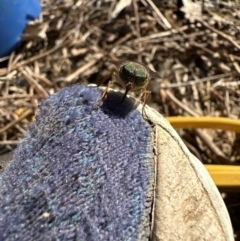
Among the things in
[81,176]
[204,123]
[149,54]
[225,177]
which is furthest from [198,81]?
[81,176]

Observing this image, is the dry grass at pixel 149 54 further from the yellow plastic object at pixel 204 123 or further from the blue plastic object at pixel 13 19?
the yellow plastic object at pixel 204 123

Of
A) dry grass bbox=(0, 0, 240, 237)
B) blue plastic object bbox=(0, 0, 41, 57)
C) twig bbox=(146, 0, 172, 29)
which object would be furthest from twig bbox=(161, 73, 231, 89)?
blue plastic object bbox=(0, 0, 41, 57)

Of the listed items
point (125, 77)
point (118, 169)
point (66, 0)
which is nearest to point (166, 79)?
point (66, 0)

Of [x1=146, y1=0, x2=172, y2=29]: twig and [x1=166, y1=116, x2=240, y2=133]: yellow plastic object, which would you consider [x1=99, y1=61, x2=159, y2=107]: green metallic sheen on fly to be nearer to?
[x1=166, y1=116, x2=240, y2=133]: yellow plastic object

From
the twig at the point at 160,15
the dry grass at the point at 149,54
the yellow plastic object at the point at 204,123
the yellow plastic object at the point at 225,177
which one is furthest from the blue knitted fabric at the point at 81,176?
the twig at the point at 160,15

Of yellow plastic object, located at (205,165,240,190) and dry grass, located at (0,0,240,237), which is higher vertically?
dry grass, located at (0,0,240,237)

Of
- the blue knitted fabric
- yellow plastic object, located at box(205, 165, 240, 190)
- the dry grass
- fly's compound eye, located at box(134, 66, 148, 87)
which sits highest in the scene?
fly's compound eye, located at box(134, 66, 148, 87)
